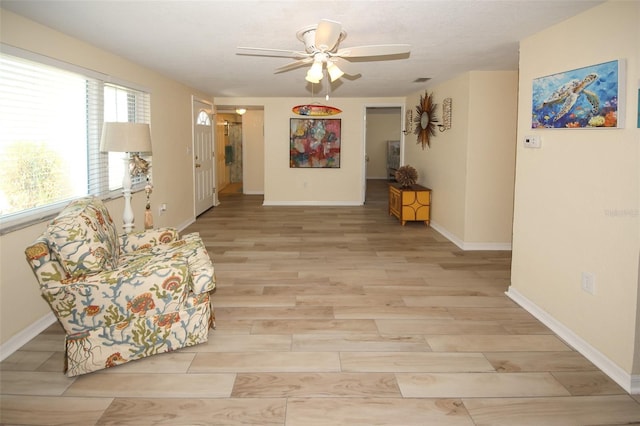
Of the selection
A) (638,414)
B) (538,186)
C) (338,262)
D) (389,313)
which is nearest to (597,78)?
(538,186)

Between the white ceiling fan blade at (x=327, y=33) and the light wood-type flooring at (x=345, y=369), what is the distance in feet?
6.57

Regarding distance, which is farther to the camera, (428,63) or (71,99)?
(428,63)

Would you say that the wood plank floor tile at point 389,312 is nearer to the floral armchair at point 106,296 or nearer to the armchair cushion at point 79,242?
the floral armchair at point 106,296

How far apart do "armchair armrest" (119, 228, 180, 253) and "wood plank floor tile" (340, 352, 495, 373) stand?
1716 mm

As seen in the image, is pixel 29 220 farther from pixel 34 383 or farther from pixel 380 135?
pixel 380 135

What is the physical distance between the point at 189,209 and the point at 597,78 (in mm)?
5929

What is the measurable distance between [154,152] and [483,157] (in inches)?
161

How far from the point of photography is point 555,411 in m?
2.27

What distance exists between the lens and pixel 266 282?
431 cm

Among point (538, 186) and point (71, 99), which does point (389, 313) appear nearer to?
point (538, 186)

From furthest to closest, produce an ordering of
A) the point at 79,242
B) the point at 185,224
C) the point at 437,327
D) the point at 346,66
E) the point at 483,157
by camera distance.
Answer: the point at 185,224 → the point at 483,157 → the point at 346,66 → the point at 437,327 → the point at 79,242

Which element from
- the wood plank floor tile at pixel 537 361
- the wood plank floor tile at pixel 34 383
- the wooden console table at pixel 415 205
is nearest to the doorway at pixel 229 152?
the wooden console table at pixel 415 205

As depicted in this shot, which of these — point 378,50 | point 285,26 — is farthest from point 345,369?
point 285,26

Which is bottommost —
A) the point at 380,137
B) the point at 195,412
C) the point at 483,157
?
the point at 195,412
